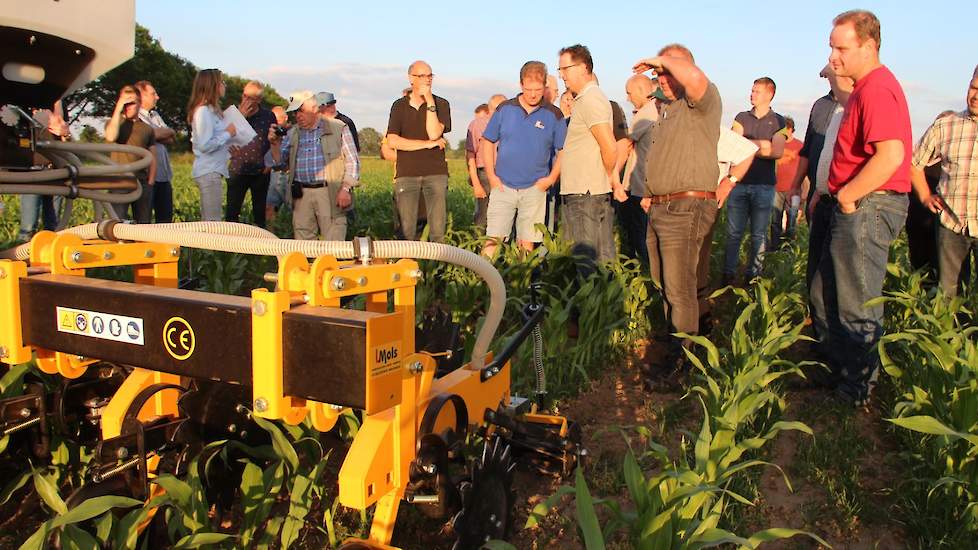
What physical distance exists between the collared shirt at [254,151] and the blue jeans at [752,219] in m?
4.83

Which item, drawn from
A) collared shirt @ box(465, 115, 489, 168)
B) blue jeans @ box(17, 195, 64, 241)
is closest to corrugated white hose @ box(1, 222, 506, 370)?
blue jeans @ box(17, 195, 64, 241)

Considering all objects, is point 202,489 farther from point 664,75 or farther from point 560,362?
point 664,75

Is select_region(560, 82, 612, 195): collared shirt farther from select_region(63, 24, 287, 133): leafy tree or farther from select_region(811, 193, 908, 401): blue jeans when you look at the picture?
select_region(63, 24, 287, 133): leafy tree

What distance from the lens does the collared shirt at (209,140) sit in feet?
22.6

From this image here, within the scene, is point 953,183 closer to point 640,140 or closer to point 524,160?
point 640,140

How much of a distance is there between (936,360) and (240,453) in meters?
3.03

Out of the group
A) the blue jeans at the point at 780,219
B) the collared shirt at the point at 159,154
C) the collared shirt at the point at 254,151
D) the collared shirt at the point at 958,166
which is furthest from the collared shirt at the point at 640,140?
the collared shirt at the point at 159,154

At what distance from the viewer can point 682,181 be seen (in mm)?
4199

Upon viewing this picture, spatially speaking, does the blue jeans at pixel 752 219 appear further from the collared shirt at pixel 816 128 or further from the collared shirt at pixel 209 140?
the collared shirt at pixel 209 140

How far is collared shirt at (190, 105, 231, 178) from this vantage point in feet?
22.6

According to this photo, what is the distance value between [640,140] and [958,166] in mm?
2455

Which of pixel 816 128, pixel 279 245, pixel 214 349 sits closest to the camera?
pixel 214 349

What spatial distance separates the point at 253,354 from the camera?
1823 millimetres

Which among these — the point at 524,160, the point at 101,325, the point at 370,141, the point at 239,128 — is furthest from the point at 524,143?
the point at 370,141
